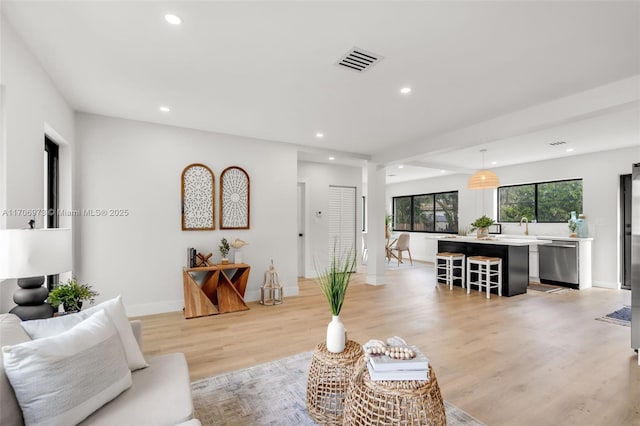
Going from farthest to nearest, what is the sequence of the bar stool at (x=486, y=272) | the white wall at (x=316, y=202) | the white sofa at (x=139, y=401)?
the white wall at (x=316, y=202), the bar stool at (x=486, y=272), the white sofa at (x=139, y=401)

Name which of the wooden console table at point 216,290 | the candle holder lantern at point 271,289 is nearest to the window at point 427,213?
the candle holder lantern at point 271,289

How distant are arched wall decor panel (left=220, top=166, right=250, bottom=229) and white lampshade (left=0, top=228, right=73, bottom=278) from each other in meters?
2.86

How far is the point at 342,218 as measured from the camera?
23.4 feet

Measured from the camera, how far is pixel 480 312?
420 centimetres

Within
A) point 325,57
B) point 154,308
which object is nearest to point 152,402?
point 325,57

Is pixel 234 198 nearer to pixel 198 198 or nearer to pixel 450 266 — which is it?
pixel 198 198

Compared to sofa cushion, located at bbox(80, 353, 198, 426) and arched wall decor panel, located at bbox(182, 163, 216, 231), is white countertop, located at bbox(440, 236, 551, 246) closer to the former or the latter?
arched wall decor panel, located at bbox(182, 163, 216, 231)

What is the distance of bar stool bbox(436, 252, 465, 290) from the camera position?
5723mm

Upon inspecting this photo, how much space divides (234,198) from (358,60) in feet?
9.48

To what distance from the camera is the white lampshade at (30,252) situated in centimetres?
158

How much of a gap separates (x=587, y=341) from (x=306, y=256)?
4540mm

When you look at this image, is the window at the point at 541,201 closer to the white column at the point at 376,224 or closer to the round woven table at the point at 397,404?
the white column at the point at 376,224

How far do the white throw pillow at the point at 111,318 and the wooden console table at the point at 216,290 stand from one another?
93.1 inches

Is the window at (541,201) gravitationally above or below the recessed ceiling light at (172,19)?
below
